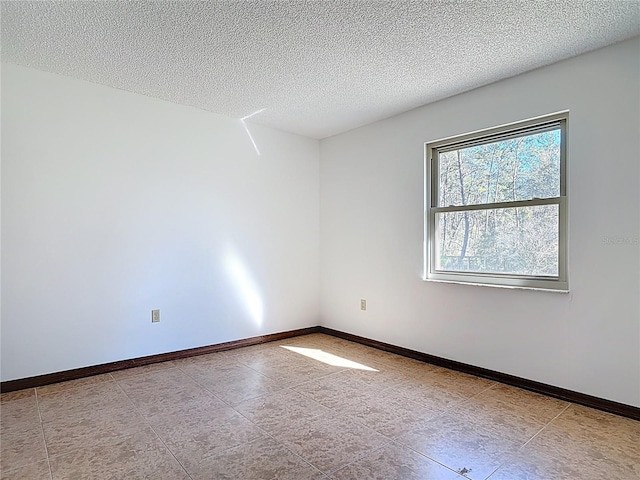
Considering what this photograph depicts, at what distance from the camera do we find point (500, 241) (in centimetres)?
302

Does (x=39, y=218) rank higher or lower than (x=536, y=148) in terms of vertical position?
lower

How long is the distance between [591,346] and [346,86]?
264cm

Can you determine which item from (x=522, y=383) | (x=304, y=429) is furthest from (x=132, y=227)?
(x=522, y=383)

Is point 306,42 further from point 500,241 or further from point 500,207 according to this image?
point 500,241

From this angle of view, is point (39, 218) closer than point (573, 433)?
No

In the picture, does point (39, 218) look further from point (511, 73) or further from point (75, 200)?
point (511, 73)

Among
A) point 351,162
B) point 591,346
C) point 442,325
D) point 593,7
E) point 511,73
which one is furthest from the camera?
point 351,162

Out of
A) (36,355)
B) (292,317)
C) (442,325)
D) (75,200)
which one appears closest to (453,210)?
(442,325)

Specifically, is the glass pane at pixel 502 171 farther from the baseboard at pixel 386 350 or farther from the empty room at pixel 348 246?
the baseboard at pixel 386 350

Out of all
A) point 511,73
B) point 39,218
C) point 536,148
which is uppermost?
point 511,73

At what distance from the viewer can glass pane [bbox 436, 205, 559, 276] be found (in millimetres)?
2746

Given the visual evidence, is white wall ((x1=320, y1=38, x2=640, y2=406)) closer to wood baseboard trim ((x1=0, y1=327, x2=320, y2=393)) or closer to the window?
the window

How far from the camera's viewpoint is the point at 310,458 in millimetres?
1868

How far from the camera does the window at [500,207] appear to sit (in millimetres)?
2709
